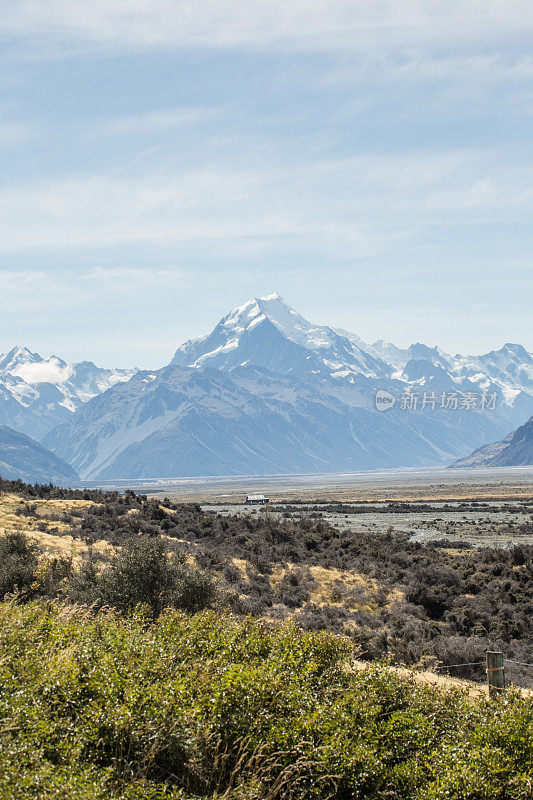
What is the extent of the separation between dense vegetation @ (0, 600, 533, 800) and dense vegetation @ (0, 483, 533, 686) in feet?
26.5

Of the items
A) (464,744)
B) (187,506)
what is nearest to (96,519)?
(187,506)

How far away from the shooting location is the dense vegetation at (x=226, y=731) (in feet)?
25.4

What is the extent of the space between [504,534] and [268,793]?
63725mm

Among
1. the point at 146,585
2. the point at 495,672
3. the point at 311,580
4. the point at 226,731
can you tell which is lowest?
the point at 311,580

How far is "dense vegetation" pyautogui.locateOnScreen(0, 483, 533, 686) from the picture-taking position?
21859 millimetres

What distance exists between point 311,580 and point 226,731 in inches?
1060

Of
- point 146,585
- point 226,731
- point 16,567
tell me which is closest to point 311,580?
point 146,585

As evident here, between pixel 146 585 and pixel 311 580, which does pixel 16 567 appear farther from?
pixel 311 580

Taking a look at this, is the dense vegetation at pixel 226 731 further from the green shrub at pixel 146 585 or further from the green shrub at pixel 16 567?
the green shrub at pixel 16 567

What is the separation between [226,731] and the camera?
29.4 feet

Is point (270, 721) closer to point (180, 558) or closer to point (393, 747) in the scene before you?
point (393, 747)

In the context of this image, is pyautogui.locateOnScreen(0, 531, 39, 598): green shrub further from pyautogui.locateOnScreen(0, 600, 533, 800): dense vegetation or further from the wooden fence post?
the wooden fence post

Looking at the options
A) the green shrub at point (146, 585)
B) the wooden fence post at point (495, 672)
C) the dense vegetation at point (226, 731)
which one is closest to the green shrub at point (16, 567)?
the green shrub at point (146, 585)

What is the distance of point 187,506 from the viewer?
63125 mm
